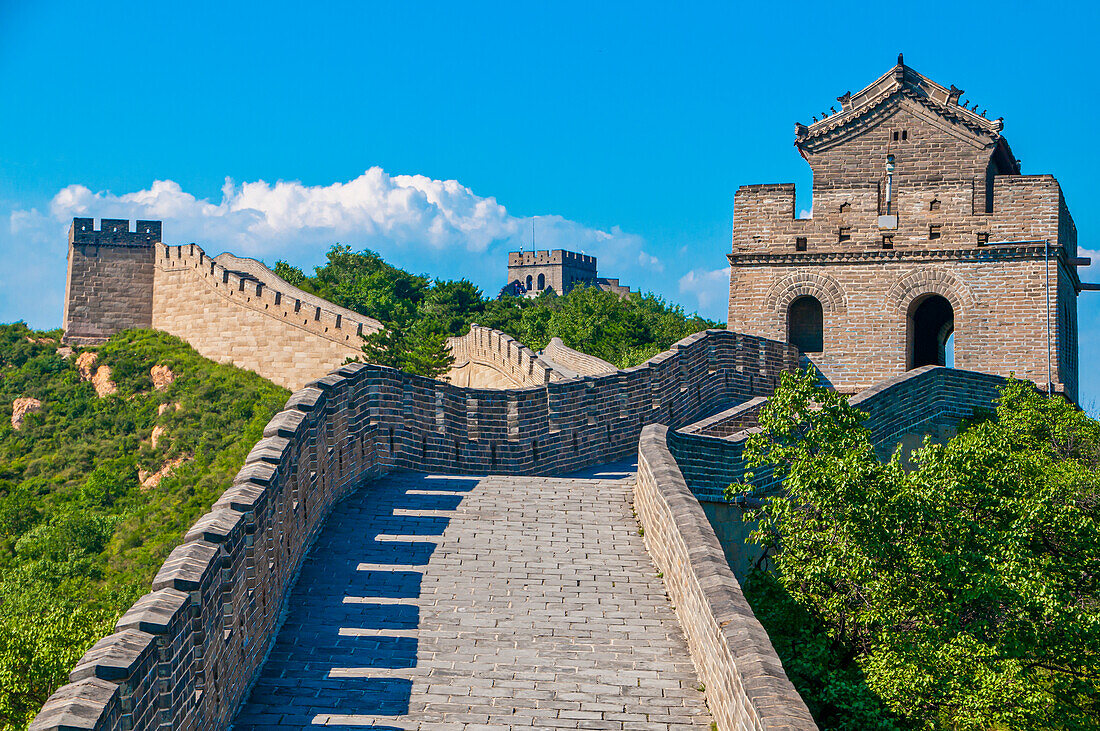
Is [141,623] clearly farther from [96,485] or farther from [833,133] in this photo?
[96,485]

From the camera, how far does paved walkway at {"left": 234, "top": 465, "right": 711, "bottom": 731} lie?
6898mm

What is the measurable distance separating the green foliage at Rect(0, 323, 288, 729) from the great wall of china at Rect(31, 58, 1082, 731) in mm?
11690

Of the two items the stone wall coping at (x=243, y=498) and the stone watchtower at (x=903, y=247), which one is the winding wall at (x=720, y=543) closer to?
the stone watchtower at (x=903, y=247)

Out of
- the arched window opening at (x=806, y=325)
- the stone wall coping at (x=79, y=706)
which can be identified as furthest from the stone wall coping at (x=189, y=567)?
the arched window opening at (x=806, y=325)

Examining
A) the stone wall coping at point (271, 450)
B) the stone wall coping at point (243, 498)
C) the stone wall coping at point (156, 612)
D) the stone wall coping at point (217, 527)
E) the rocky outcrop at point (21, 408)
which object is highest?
the rocky outcrop at point (21, 408)

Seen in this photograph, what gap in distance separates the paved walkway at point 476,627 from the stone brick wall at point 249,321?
1091 inches

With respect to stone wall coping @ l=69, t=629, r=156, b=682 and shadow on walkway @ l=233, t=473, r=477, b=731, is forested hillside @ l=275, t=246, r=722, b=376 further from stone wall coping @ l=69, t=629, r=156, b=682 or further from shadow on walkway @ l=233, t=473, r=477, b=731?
stone wall coping @ l=69, t=629, r=156, b=682

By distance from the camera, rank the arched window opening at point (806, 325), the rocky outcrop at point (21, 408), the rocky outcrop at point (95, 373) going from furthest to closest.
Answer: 1. the rocky outcrop at point (95, 373)
2. the rocky outcrop at point (21, 408)
3. the arched window opening at point (806, 325)

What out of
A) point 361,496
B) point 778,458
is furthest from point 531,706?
point 778,458

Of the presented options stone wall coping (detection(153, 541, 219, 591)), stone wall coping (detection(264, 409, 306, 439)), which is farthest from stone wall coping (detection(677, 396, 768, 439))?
stone wall coping (detection(153, 541, 219, 591))

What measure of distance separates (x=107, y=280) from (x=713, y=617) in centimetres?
4314

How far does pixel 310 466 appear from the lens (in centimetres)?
962

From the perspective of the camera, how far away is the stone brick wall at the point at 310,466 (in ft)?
18.7

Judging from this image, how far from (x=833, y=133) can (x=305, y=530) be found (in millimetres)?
15493
